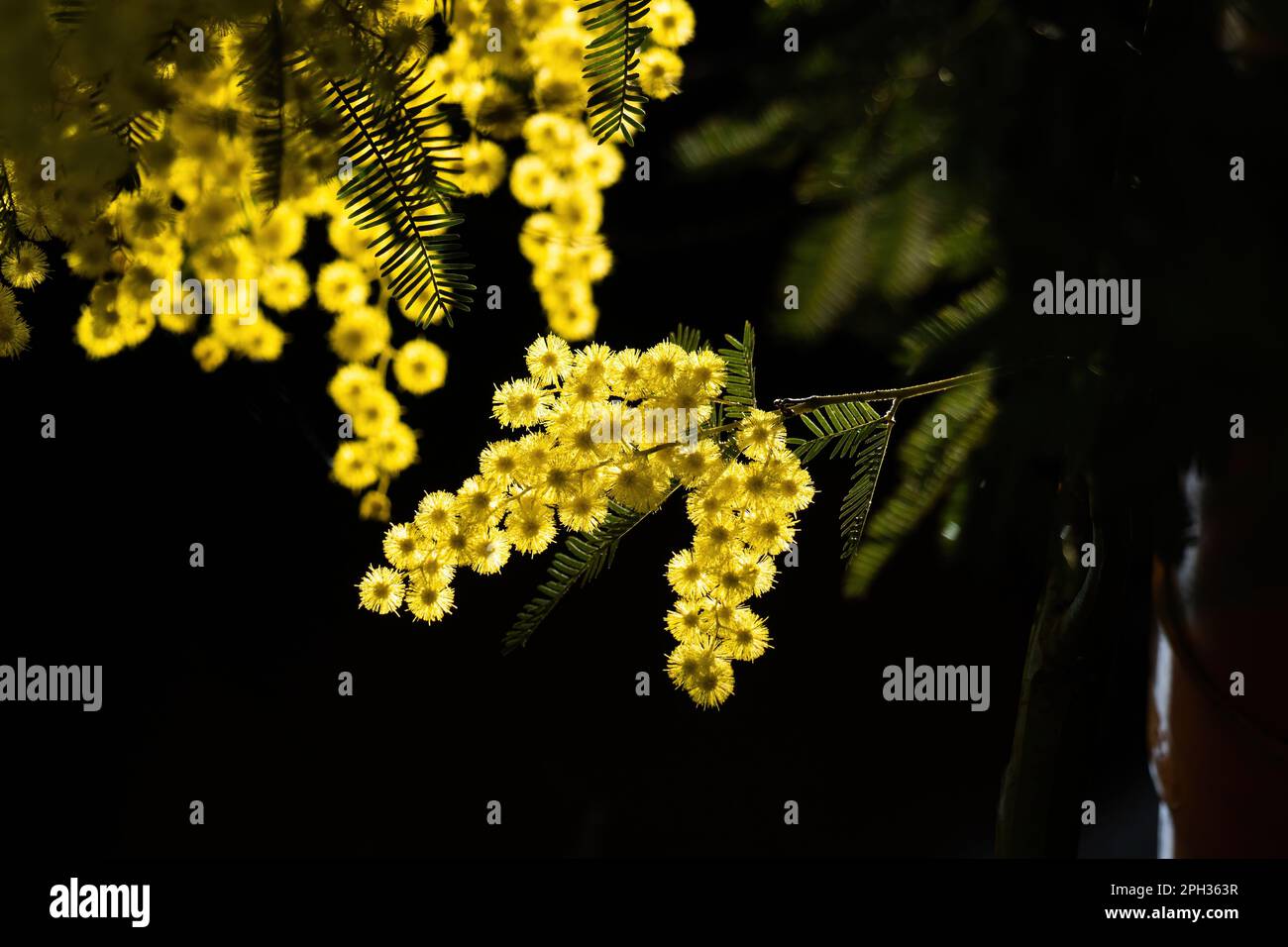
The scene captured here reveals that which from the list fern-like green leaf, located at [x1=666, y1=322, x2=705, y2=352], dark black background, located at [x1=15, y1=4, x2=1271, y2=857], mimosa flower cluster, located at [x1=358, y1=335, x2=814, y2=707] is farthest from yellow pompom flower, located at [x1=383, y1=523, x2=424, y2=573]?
dark black background, located at [x1=15, y1=4, x2=1271, y2=857]

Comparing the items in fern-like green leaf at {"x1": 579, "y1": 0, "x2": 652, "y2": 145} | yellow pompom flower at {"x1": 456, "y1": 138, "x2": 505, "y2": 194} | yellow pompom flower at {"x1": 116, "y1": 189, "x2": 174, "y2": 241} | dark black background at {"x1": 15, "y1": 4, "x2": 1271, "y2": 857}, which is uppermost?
yellow pompom flower at {"x1": 456, "y1": 138, "x2": 505, "y2": 194}

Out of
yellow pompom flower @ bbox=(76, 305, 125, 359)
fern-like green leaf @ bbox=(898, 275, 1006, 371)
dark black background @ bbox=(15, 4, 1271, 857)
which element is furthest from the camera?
dark black background @ bbox=(15, 4, 1271, 857)

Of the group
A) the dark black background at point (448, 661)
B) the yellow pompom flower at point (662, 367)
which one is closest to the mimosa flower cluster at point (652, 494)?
the yellow pompom flower at point (662, 367)

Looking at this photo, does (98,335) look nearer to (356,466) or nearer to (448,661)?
(356,466)

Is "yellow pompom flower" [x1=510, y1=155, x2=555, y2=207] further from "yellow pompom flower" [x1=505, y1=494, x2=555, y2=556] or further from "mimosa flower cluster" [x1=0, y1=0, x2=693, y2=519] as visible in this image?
"yellow pompom flower" [x1=505, y1=494, x2=555, y2=556]

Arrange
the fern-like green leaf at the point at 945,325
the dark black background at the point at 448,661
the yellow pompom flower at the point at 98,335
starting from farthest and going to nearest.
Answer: the dark black background at the point at 448,661 → the yellow pompom flower at the point at 98,335 → the fern-like green leaf at the point at 945,325

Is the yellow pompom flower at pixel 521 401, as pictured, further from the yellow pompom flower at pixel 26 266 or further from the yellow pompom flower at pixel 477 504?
the yellow pompom flower at pixel 26 266
